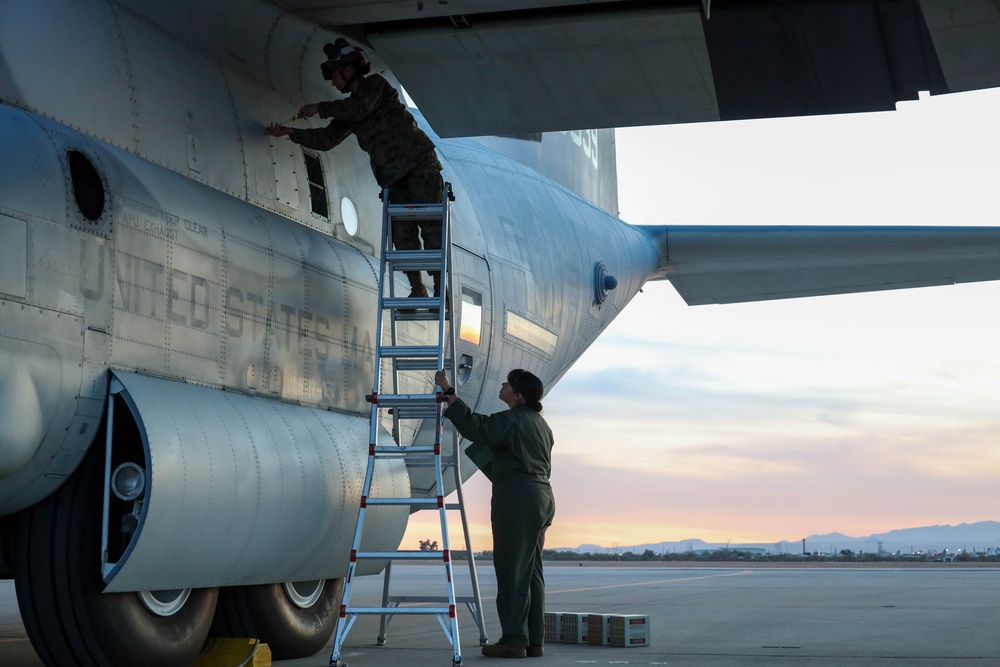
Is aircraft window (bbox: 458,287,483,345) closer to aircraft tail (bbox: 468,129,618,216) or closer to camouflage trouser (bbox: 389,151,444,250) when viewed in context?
camouflage trouser (bbox: 389,151,444,250)

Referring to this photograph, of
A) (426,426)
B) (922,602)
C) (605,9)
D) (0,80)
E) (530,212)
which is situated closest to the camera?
(0,80)

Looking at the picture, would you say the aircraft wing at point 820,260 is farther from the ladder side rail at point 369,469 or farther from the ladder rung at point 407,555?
the ladder rung at point 407,555

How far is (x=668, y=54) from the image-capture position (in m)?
8.48

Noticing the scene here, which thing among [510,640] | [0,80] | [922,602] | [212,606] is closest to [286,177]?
[0,80]

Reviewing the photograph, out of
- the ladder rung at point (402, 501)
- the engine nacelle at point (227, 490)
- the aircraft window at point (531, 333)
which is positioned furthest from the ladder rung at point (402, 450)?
the aircraft window at point (531, 333)

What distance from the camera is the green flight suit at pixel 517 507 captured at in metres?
8.07

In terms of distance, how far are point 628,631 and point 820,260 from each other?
20.4 feet

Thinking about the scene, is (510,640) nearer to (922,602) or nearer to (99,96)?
(99,96)

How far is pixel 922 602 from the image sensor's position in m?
14.8

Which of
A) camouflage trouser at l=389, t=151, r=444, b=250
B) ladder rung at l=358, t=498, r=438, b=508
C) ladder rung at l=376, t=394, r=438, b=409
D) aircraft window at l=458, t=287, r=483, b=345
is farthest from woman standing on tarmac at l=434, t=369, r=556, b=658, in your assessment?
aircraft window at l=458, t=287, r=483, b=345

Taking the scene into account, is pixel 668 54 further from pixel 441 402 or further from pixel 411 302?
pixel 441 402

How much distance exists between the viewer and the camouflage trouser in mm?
9156

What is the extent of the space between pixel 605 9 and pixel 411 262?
7.57 ft

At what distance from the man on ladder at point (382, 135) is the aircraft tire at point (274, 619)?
2497mm
